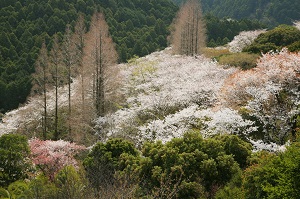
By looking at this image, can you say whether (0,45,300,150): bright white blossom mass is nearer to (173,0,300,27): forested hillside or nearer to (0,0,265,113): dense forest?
(0,0,265,113): dense forest

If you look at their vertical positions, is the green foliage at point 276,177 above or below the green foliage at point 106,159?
above

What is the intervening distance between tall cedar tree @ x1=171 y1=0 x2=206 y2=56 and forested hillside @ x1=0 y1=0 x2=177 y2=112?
1053 cm

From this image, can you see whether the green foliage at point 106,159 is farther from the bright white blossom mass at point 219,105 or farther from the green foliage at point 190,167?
the bright white blossom mass at point 219,105

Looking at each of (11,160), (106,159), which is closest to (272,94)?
(106,159)

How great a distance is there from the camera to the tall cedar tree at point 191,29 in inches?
1448

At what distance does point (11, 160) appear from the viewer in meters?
14.3

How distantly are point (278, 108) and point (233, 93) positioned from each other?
10.4ft

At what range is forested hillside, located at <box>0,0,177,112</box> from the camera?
39406 millimetres

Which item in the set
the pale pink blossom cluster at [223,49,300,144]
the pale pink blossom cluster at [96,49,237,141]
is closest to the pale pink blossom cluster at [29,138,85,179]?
the pale pink blossom cluster at [96,49,237,141]

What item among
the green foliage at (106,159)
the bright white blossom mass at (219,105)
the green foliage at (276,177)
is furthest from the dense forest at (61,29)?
the green foliage at (276,177)

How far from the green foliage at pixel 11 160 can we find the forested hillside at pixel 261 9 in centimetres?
7729

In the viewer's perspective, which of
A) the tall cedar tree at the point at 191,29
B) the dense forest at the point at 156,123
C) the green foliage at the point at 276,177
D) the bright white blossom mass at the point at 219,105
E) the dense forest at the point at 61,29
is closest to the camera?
the green foliage at the point at 276,177

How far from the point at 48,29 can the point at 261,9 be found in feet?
203

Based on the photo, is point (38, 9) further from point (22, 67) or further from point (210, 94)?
point (210, 94)
